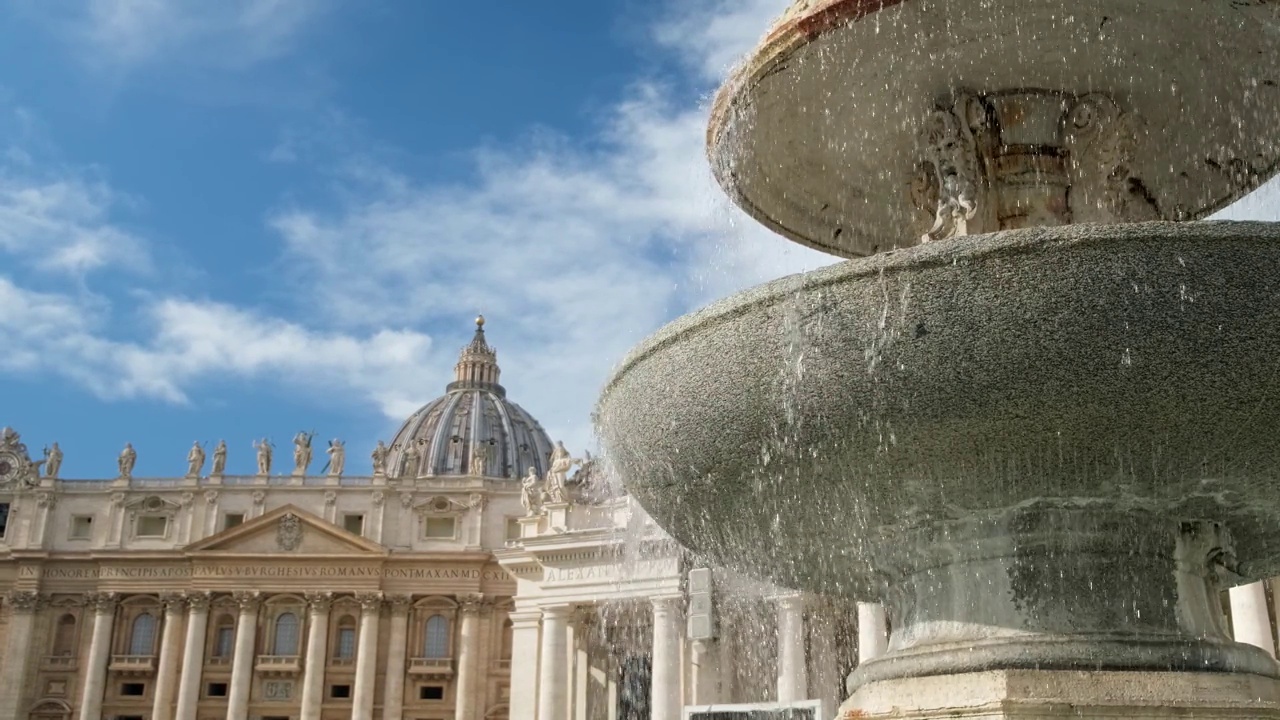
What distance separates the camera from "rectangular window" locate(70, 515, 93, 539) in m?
57.6

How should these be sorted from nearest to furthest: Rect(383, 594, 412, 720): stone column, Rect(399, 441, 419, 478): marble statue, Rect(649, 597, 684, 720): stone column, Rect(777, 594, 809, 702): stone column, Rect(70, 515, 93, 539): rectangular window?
Rect(777, 594, 809, 702): stone column → Rect(649, 597, 684, 720): stone column → Rect(383, 594, 412, 720): stone column → Rect(70, 515, 93, 539): rectangular window → Rect(399, 441, 419, 478): marble statue

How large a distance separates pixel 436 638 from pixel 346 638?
397 cm

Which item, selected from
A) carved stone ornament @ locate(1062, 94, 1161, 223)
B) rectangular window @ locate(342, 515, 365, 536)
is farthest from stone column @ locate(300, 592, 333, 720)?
carved stone ornament @ locate(1062, 94, 1161, 223)

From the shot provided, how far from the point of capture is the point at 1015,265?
3.80m

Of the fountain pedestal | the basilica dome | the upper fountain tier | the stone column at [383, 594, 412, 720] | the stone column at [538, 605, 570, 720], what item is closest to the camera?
the fountain pedestal

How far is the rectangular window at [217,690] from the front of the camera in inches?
2146

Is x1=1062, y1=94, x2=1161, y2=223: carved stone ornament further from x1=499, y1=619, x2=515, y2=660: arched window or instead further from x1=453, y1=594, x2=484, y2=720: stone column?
x1=499, y1=619, x2=515, y2=660: arched window

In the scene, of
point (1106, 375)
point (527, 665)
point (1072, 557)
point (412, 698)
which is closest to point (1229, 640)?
point (1072, 557)

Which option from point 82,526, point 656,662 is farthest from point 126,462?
point 656,662

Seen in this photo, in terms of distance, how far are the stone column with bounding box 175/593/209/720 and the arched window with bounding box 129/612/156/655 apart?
2.08m

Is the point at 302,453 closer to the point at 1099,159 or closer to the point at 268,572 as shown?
the point at 268,572

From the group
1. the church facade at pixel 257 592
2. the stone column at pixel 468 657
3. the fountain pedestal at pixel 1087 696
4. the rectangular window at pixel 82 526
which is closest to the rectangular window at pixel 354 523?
the church facade at pixel 257 592

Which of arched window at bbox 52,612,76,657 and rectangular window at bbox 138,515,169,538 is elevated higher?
rectangular window at bbox 138,515,169,538

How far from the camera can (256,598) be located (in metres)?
55.1
